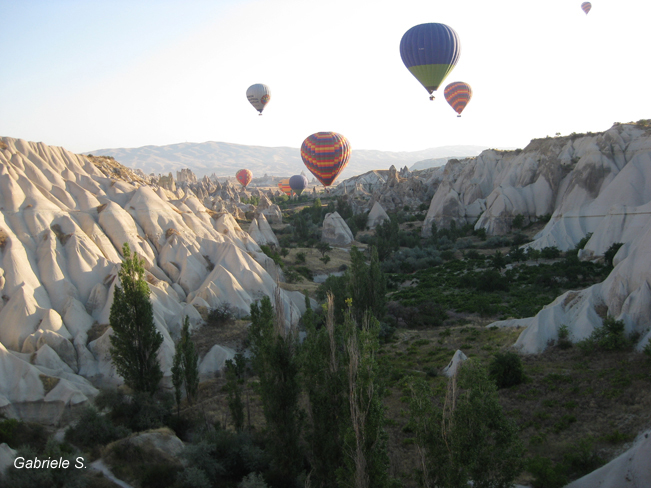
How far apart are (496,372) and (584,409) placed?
3.42 m

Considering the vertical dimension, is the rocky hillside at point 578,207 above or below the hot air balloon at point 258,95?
below

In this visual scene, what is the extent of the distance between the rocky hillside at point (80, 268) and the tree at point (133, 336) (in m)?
2.01

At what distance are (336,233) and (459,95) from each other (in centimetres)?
3374

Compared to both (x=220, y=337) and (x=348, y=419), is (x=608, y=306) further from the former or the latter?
(x=220, y=337)

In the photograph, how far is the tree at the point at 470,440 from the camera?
941 cm

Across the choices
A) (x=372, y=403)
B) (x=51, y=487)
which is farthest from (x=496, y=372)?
(x=51, y=487)

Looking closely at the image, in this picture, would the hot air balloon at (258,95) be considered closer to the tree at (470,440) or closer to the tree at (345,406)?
the tree at (345,406)

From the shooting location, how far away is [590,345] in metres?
19.5

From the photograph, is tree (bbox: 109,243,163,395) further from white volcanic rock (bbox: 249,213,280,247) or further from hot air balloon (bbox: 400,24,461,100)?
hot air balloon (bbox: 400,24,461,100)

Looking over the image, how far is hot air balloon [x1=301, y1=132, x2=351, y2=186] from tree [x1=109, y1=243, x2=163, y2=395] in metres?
50.2

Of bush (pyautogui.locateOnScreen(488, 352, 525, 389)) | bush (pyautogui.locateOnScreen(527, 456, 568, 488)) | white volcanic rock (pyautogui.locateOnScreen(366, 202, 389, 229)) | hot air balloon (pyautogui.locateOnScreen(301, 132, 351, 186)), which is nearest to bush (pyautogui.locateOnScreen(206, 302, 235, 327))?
bush (pyautogui.locateOnScreen(488, 352, 525, 389))

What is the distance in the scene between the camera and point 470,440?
945 cm

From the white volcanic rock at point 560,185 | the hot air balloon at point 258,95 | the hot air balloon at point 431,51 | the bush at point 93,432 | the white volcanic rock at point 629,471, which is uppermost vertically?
the hot air balloon at point 258,95

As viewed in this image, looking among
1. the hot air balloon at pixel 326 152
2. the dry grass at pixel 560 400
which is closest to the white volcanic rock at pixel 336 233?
the hot air balloon at pixel 326 152
